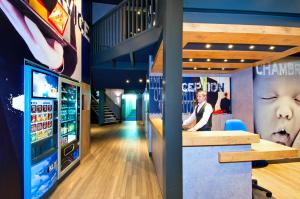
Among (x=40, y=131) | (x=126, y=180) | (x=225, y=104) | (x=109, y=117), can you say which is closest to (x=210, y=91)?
(x=225, y=104)

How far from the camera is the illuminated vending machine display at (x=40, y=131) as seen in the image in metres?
2.42

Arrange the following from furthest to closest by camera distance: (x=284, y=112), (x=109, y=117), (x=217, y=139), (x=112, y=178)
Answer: (x=109, y=117) → (x=284, y=112) → (x=112, y=178) → (x=217, y=139)

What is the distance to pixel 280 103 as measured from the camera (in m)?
4.85

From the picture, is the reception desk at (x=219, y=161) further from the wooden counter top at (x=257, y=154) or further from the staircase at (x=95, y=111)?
the staircase at (x=95, y=111)

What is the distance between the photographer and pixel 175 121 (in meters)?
2.17

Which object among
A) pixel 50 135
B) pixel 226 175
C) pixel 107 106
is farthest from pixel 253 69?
pixel 107 106

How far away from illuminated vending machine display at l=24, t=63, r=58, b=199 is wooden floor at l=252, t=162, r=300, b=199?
12.2ft

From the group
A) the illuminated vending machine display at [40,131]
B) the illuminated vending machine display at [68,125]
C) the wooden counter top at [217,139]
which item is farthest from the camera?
the illuminated vending machine display at [68,125]

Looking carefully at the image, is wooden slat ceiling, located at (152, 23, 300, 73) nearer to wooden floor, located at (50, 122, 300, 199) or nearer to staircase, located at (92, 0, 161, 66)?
staircase, located at (92, 0, 161, 66)

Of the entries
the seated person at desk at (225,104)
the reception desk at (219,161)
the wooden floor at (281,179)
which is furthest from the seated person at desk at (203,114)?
the seated person at desk at (225,104)

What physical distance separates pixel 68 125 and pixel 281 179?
453cm

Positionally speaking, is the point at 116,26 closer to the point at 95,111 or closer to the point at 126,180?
the point at 126,180

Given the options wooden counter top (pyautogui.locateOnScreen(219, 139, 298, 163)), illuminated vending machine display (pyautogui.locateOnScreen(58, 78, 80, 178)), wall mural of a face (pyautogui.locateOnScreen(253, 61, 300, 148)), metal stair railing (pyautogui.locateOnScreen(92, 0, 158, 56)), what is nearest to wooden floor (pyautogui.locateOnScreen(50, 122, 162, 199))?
illuminated vending machine display (pyautogui.locateOnScreen(58, 78, 80, 178))

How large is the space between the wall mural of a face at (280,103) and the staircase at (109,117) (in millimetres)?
9803
